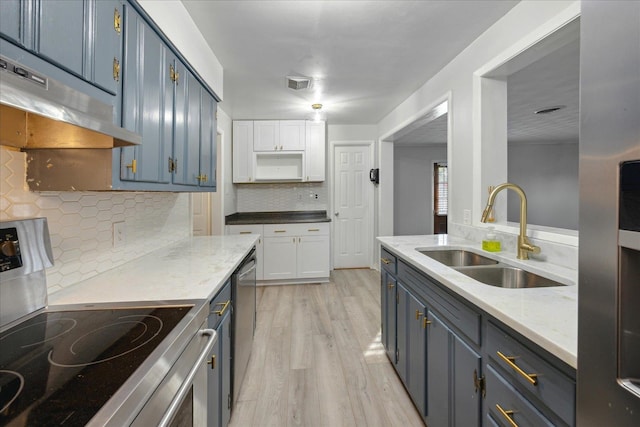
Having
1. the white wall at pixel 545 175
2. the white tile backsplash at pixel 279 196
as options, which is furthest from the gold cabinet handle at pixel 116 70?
the white wall at pixel 545 175

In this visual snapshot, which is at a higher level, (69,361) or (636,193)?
(636,193)

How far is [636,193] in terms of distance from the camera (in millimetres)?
480

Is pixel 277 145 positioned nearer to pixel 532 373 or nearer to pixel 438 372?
pixel 438 372

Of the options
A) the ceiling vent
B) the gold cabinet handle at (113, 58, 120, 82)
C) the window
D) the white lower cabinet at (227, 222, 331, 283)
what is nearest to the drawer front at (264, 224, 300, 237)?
the white lower cabinet at (227, 222, 331, 283)

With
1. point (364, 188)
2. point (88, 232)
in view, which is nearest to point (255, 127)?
point (364, 188)

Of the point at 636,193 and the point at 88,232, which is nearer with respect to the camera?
the point at 636,193

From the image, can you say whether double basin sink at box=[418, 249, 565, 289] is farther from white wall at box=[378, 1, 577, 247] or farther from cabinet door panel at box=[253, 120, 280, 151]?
cabinet door panel at box=[253, 120, 280, 151]

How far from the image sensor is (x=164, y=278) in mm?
1371

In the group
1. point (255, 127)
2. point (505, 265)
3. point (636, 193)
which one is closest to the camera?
point (636, 193)

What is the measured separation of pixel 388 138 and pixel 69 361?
14.3 ft

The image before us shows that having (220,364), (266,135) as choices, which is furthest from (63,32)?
(266,135)

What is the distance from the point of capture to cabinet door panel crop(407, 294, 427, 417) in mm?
1566

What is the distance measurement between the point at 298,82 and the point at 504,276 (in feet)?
8.14

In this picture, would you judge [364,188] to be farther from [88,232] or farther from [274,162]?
[88,232]
